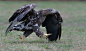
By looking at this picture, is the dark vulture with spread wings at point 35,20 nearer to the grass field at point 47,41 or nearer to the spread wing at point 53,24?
the spread wing at point 53,24

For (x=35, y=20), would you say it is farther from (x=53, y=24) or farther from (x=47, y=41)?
(x=47, y=41)

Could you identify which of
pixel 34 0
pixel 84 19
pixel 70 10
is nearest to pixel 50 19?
pixel 84 19

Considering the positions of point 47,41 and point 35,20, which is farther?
point 47,41

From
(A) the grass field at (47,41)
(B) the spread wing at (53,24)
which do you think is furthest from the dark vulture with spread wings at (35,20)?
(A) the grass field at (47,41)

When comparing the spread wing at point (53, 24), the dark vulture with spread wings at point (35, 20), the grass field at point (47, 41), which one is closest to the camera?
the grass field at point (47, 41)

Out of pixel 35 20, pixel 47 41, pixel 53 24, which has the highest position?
pixel 35 20

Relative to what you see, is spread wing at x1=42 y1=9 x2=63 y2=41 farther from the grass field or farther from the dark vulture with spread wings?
the grass field

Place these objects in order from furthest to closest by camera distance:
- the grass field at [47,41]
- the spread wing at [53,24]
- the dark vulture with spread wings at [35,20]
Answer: the spread wing at [53,24] → the dark vulture with spread wings at [35,20] → the grass field at [47,41]

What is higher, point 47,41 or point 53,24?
point 53,24

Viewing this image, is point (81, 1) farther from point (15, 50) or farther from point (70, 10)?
point (15, 50)

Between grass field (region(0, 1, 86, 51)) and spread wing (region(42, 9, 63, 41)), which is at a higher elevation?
spread wing (region(42, 9, 63, 41))

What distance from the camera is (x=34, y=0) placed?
2278 centimetres

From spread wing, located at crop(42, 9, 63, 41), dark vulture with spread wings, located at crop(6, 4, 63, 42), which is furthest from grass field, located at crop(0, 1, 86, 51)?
dark vulture with spread wings, located at crop(6, 4, 63, 42)

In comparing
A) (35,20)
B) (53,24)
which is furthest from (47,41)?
(35,20)
